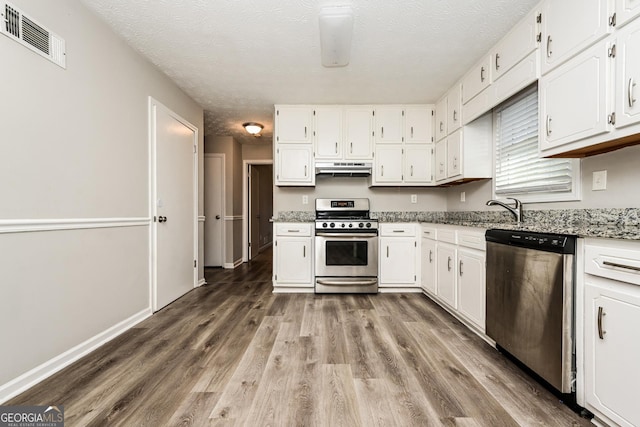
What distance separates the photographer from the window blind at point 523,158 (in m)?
2.22

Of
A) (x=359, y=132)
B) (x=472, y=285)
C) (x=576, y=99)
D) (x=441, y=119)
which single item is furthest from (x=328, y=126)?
(x=576, y=99)

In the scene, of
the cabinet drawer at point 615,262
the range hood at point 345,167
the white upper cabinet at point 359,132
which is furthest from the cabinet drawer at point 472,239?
the white upper cabinet at point 359,132

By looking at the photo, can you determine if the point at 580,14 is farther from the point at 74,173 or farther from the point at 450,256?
the point at 74,173

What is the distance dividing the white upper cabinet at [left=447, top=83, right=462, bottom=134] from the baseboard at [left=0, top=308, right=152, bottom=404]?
3.70 m

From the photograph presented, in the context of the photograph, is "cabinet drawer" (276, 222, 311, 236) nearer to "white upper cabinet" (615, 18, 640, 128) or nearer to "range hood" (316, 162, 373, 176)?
"range hood" (316, 162, 373, 176)

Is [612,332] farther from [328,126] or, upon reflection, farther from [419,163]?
[328,126]

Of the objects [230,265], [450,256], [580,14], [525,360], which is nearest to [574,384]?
[525,360]

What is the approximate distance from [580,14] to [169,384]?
309 cm

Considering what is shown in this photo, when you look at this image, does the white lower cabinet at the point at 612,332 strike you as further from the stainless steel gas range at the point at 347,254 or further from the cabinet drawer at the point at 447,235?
the stainless steel gas range at the point at 347,254

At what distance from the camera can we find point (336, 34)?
2258 mm

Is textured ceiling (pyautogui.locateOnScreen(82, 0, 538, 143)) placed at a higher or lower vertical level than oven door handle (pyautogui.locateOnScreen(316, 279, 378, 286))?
higher

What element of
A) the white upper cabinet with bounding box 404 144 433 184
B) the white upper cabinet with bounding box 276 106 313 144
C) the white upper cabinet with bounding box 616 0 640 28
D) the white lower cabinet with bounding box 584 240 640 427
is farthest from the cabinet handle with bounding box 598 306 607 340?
the white upper cabinet with bounding box 276 106 313 144

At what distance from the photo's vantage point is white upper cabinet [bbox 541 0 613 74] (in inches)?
60.7

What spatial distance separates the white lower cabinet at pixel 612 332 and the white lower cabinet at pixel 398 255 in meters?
2.28
